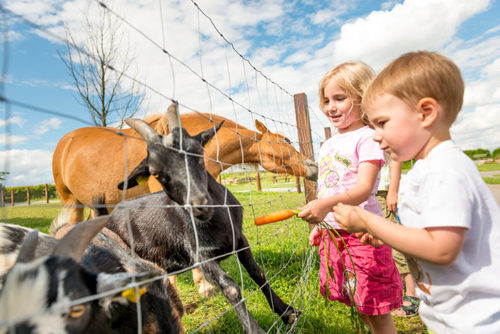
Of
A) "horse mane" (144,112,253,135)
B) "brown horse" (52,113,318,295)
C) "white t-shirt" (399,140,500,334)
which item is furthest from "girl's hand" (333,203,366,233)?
"brown horse" (52,113,318,295)

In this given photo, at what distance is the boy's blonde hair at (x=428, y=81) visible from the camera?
3.81 feet

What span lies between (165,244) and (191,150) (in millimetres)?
1024

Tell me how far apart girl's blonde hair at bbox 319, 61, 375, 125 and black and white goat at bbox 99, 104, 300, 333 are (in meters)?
1.10

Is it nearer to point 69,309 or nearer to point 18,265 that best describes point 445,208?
point 69,309

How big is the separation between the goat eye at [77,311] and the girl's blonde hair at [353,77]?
1862 mm

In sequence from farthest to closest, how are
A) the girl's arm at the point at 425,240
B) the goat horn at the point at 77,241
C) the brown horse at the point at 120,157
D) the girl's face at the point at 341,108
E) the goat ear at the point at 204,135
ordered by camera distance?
1. the brown horse at the point at 120,157
2. the goat ear at the point at 204,135
3. the girl's face at the point at 341,108
4. the goat horn at the point at 77,241
5. the girl's arm at the point at 425,240

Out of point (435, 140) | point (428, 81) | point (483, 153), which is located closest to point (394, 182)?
point (435, 140)

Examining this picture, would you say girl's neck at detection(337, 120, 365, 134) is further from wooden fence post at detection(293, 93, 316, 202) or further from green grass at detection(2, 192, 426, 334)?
wooden fence post at detection(293, 93, 316, 202)

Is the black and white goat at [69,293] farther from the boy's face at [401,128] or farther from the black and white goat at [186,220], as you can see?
the boy's face at [401,128]

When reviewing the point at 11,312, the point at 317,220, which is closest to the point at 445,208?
the point at 317,220

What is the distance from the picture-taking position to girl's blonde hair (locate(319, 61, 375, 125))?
2.07 meters

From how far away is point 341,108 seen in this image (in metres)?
2.14

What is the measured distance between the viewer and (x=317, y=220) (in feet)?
5.58

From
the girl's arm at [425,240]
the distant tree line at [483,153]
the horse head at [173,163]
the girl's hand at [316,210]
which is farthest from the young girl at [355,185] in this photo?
the distant tree line at [483,153]
